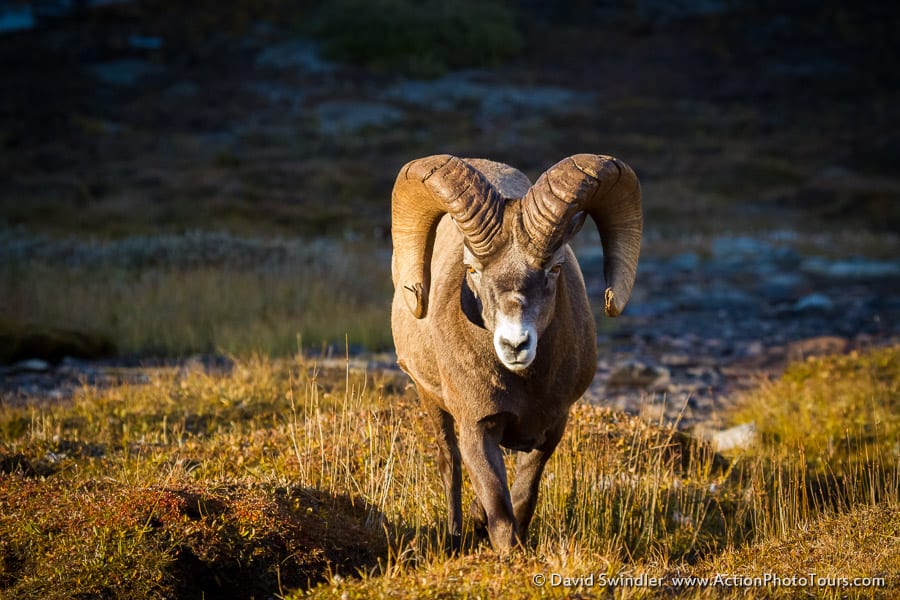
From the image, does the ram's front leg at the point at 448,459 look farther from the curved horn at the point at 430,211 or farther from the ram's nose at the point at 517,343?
the ram's nose at the point at 517,343

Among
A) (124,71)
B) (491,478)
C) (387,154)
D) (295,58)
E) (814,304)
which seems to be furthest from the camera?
(295,58)

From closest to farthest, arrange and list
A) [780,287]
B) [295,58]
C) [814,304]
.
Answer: [814,304], [780,287], [295,58]

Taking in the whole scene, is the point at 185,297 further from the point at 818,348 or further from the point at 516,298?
the point at 516,298

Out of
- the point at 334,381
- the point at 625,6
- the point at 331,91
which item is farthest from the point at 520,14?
the point at 334,381

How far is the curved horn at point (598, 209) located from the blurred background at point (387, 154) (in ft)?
28.5

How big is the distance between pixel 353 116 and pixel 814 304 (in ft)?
114

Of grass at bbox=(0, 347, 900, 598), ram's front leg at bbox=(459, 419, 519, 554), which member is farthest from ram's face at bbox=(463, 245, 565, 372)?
grass at bbox=(0, 347, 900, 598)

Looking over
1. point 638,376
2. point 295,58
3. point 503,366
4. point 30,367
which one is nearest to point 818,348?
point 638,376

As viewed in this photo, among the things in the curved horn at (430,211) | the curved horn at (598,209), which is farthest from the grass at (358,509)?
the curved horn at (598,209)

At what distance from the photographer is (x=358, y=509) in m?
7.77

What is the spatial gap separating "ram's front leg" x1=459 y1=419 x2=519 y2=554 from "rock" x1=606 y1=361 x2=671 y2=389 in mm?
8886

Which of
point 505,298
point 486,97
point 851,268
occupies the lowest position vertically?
point 851,268

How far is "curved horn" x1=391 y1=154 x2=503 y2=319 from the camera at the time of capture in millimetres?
6238

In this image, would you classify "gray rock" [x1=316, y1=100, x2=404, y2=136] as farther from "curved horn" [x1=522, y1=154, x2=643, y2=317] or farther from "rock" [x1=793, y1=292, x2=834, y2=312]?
"curved horn" [x1=522, y1=154, x2=643, y2=317]
